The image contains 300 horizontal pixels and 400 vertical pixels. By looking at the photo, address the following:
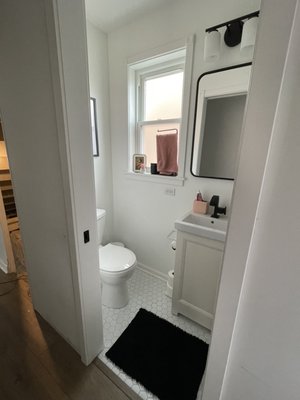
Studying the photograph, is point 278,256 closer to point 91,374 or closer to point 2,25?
point 91,374

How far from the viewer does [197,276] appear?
1383mm

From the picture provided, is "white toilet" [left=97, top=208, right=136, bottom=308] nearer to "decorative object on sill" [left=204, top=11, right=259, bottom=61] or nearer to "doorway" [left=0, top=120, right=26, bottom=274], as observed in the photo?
"doorway" [left=0, top=120, right=26, bottom=274]

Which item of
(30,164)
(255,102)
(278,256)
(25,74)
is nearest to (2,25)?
(25,74)

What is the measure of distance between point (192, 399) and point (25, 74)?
1.98 m

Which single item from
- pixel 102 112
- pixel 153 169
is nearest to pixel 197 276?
pixel 153 169

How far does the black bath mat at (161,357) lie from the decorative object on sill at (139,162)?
1.41 metres

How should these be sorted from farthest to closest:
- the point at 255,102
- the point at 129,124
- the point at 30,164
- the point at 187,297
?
the point at 129,124 < the point at 187,297 < the point at 30,164 < the point at 255,102

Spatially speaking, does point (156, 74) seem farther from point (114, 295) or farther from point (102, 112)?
point (114, 295)

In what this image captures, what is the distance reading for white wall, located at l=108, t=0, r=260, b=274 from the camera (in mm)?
1316

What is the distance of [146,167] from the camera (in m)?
1.98

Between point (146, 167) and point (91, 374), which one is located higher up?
point (146, 167)

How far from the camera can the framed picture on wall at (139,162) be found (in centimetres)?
195

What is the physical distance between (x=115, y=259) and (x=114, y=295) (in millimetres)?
326

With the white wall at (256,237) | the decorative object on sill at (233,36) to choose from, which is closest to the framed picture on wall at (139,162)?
the decorative object on sill at (233,36)
